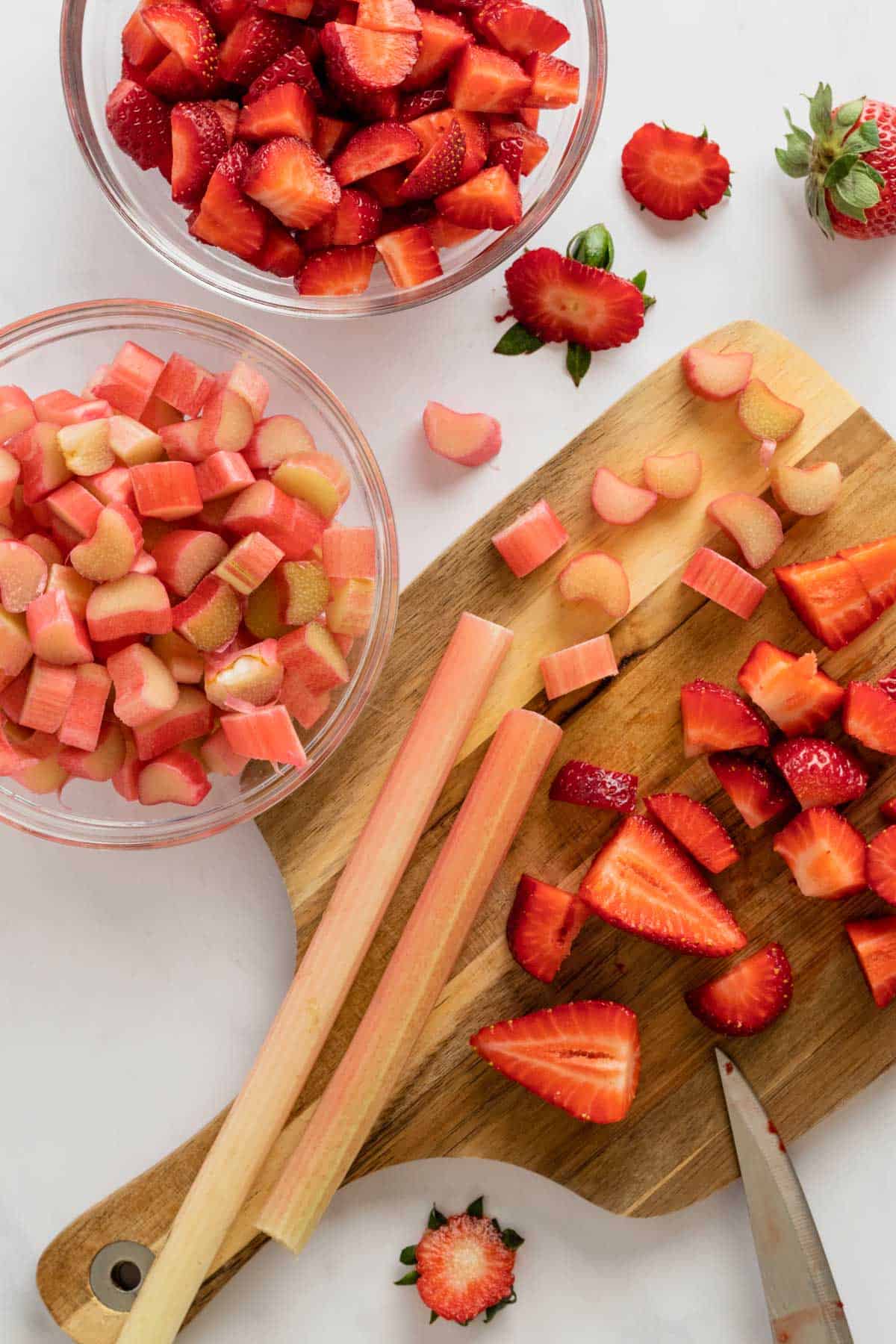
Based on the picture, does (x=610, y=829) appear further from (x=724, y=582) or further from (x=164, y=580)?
(x=164, y=580)

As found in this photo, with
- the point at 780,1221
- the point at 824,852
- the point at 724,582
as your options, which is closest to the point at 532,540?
the point at 724,582

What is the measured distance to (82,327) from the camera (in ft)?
5.42

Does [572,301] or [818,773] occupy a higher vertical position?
[572,301]

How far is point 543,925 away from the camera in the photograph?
167 cm

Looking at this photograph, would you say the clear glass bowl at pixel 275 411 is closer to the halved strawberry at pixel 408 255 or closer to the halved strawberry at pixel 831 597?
the halved strawberry at pixel 408 255

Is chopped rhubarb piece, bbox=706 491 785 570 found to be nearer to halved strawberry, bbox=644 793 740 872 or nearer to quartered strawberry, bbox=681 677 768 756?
quartered strawberry, bbox=681 677 768 756

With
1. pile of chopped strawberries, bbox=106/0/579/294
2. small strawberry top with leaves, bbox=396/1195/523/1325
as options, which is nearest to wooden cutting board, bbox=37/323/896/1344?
small strawberry top with leaves, bbox=396/1195/523/1325

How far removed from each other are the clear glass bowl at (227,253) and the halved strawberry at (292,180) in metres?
0.15

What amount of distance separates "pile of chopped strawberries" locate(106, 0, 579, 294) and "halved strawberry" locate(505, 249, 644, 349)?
0.46 ft

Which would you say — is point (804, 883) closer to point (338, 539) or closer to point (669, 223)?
point (338, 539)

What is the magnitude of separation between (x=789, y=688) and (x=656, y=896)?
38 cm

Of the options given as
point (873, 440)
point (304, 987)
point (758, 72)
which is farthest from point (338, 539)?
point (758, 72)

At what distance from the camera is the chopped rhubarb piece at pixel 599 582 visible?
1.69m

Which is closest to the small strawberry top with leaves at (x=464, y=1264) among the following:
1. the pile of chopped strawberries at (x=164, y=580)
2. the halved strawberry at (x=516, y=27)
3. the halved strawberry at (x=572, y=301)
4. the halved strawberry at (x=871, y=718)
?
the pile of chopped strawberries at (x=164, y=580)
